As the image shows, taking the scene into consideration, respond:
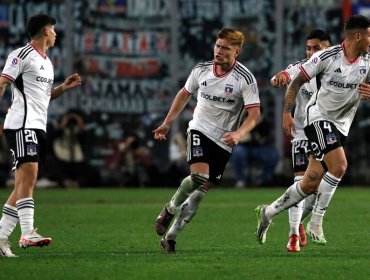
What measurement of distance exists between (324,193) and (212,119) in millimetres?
1430

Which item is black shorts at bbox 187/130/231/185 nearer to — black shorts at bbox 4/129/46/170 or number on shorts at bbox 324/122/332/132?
number on shorts at bbox 324/122/332/132

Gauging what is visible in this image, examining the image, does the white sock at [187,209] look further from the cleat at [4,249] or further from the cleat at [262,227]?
the cleat at [4,249]

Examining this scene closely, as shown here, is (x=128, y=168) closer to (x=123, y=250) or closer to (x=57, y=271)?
(x=123, y=250)

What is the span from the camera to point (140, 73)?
105 feet

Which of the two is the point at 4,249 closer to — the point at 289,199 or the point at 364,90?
the point at 289,199

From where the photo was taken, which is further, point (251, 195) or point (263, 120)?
point (263, 120)

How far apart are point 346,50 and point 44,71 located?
3.19 meters

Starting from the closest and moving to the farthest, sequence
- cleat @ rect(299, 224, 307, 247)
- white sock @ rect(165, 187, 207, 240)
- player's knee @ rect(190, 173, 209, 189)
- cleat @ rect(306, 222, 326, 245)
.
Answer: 1. player's knee @ rect(190, 173, 209, 189)
2. white sock @ rect(165, 187, 207, 240)
3. cleat @ rect(306, 222, 326, 245)
4. cleat @ rect(299, 224, 307, 247)

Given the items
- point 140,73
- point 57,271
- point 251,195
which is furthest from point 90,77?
point 57,271

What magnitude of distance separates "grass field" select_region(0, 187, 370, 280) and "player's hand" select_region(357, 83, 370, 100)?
63.1 inches

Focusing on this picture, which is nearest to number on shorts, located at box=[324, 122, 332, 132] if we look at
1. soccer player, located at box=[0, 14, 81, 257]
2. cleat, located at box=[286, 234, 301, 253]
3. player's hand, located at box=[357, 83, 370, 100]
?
player's hand, located at box=[357, 83, 370, 100]

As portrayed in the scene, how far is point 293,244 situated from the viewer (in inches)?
521

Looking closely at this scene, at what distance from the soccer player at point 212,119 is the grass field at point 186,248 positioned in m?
0.46

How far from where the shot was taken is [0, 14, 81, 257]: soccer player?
40.0ft
